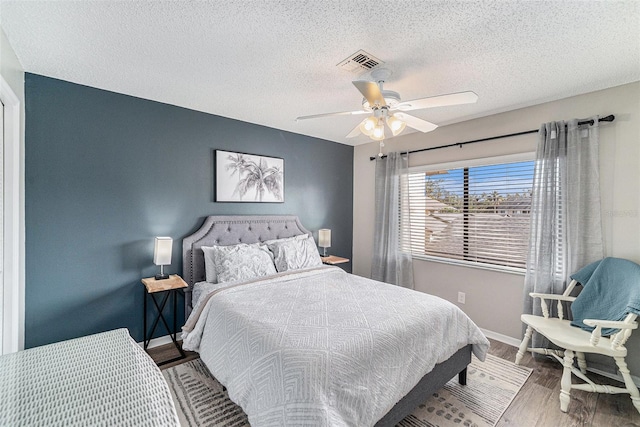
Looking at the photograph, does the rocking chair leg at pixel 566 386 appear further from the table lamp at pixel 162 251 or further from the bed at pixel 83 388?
the table lamp at pixel 162 251

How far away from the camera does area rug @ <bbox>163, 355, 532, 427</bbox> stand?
1.91 meters

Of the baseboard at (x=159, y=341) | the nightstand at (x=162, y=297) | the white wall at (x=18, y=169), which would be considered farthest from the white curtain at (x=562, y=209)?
the white wall at (x=18, y=169)

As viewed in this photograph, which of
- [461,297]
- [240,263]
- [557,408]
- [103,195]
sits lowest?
[557,408]

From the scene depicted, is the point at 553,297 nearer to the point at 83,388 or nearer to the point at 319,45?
the point at 319,45

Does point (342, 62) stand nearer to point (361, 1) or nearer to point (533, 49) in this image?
point (361, 1)

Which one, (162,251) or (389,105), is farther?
(162,251)

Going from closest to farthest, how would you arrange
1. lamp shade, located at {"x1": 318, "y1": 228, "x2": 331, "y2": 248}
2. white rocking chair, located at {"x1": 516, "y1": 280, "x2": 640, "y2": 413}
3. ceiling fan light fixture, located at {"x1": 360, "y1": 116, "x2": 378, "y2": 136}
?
white rocking chair, located at {"x1": 516, "y1": 280, "x2": 640, "y2": 413} → ceiling fan light fixture, located at {"x1": 360, "y1": 116, "x2": 378, "y2": 136} → lamp shade, located at {"x1": 318, "y1": 228, "x2": 331, "y2": 248}

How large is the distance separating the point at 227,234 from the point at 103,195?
4.00 ft

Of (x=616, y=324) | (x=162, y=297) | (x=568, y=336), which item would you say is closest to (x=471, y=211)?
(x=568, y=336)

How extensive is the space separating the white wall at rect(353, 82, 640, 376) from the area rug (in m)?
0.81

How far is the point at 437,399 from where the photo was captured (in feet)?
7.01

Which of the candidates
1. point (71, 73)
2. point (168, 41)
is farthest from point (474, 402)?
point (71, 73)

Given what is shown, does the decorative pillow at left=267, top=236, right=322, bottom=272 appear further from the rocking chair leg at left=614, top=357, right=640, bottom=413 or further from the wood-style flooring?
the rocking chair leg at left=614, top=357, right=640, bottom=413

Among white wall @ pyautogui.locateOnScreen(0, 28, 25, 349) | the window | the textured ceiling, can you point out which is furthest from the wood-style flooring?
the textured ceiling
